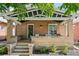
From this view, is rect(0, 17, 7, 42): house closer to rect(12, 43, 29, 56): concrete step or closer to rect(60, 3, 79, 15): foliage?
rect(12, 43, 29, 56): concrete step

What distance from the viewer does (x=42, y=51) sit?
3727 millimetres

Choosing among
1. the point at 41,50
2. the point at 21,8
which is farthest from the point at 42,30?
the point at 21,8

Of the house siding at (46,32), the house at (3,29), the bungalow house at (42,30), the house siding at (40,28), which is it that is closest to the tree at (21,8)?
the bungalow house at (42,30)

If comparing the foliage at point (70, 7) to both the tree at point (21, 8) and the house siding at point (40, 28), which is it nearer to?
the tree at point (21, 8)

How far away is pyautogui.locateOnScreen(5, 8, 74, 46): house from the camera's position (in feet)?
12.5

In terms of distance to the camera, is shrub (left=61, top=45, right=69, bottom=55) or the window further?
the window

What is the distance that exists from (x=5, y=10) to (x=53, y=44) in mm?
1133

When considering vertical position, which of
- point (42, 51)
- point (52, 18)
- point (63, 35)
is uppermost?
point (52, 18)

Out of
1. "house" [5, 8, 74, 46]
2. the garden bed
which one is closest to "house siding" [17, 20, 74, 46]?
"house" [5, 8, 74, 46]

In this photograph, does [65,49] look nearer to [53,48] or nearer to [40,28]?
[53,48]

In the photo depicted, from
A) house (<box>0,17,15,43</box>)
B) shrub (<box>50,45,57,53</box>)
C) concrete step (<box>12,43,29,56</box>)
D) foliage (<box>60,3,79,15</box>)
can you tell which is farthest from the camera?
concrete step (<box>12,43,29,56</box>)

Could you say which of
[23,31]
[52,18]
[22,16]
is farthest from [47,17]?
[23,31]

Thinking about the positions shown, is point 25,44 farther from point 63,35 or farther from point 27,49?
point 63,35

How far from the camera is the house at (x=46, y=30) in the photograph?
380cm
